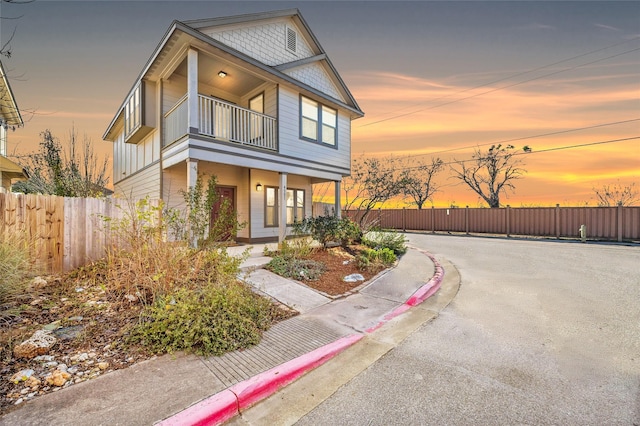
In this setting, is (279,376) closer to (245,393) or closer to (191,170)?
(245,393)

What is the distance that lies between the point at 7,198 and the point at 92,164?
6.30 m

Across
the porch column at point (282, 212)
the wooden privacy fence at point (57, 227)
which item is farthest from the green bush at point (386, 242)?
the wooden privacy fence at point (57, 227)

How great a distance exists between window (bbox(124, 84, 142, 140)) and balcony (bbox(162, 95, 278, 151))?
126 cm

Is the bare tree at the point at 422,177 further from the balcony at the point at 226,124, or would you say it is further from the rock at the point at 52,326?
the rock at the point at 52,326

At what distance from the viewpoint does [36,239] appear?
5488mm

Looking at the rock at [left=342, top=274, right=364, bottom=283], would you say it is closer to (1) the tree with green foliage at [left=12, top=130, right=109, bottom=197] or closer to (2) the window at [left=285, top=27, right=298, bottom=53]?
(1) the tree with green foliage at [left=12, top=130, right=109, bottom=197]

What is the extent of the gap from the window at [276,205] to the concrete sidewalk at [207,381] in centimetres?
676

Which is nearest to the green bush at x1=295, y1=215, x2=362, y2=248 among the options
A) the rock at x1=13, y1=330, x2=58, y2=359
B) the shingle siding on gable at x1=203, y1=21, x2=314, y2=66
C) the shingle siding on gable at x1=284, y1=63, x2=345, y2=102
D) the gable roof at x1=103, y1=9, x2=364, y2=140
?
the gable roof at x1=103, y1=9, x2=364, y2=140

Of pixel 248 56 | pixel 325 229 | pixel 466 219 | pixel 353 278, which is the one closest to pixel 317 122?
pixel 248 56

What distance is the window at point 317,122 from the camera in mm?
11125

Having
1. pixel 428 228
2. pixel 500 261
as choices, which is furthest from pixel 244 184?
pixel 428 228

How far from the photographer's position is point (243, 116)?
30.2 ft

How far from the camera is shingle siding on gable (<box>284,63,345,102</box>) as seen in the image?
11020 millimetres

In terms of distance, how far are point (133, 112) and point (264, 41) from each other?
17.8ft
